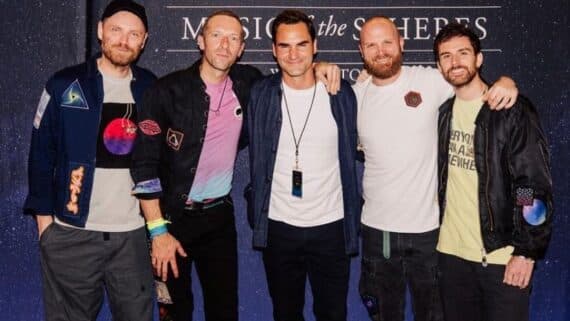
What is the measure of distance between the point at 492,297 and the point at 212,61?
169 cm

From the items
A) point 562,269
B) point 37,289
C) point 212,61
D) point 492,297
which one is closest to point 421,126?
point 492,297

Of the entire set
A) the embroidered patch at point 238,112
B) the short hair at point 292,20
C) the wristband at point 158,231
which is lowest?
the wristband at point 158,231

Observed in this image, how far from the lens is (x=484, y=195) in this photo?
2.61 m

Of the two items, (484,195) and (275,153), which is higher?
(275,153)

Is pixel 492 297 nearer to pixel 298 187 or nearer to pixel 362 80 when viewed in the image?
pixel 298 187

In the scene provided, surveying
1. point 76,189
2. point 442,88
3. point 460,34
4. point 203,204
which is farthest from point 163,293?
point 460,34

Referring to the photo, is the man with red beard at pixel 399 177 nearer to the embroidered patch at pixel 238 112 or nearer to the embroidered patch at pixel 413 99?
the embroidered patch at pixel 413 99

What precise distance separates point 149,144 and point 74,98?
0.44m

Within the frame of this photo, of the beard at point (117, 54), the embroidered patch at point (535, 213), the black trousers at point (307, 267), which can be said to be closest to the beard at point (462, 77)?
the embroidered patch at point (535, 213)

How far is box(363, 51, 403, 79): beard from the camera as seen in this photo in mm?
2824

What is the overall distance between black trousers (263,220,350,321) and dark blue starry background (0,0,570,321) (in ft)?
3.78

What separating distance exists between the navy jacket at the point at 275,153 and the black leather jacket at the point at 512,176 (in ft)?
1.97

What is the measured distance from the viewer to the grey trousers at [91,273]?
2.85 metres

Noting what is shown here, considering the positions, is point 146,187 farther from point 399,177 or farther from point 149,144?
point 399,177
